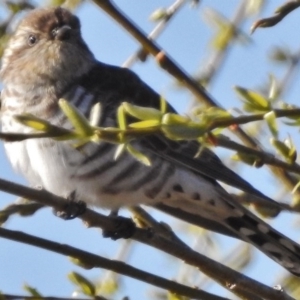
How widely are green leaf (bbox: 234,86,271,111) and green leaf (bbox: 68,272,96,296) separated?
1066mm

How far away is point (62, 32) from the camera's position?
5.39 m

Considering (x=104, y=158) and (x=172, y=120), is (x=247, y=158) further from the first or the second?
(x=104, y=158)

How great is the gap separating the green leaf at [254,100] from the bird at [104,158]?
195cm

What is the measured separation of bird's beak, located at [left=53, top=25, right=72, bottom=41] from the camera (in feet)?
17.7

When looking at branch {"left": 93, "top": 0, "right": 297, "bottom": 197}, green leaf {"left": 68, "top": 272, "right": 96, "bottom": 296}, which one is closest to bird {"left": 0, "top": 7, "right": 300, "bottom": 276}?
branch {"left": 93, "top": 0, "right": 297, "bottom": 197}

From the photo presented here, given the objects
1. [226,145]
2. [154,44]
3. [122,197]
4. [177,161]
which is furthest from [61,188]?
[226,145]

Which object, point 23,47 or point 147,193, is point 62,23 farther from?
point 147,193

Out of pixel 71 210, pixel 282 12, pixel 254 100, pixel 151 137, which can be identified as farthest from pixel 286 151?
pixel 151 137

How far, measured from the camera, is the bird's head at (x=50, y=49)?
17.4 ft

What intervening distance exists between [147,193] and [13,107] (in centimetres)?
95

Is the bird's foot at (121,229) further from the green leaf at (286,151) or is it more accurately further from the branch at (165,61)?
the green leaf at (286,151)

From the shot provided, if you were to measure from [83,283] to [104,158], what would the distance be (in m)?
1.74

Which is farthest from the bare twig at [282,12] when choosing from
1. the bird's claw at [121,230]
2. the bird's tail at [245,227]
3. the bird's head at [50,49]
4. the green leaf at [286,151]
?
the bird's head at [50,49]

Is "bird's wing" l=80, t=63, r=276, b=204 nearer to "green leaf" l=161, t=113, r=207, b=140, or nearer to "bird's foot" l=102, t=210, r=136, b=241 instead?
"bird's foot" l=102, t=210, r=136, b=241
